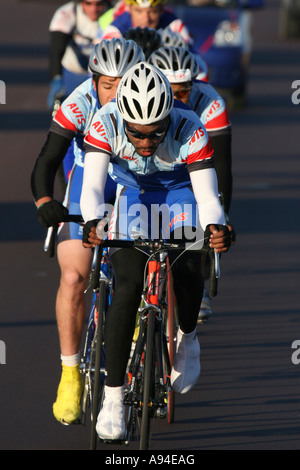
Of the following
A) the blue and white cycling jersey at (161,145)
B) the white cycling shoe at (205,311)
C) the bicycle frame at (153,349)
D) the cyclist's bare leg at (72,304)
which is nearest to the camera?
the bicycle frame at (153,349)

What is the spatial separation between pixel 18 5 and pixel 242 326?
33.5m

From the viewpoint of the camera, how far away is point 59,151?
5949 mm

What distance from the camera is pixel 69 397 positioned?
5852 millimetres

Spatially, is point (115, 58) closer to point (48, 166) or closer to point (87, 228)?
point (48, 166)

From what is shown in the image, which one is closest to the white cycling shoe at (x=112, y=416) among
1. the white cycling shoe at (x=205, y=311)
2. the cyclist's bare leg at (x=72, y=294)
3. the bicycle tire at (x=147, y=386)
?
the bicycle tire at (x=147, y=386)

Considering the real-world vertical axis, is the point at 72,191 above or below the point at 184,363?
above

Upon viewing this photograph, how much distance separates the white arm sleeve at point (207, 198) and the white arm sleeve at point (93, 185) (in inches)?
17.8

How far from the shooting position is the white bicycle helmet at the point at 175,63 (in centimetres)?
653

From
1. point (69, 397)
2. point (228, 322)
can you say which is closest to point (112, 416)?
point (69, 397)

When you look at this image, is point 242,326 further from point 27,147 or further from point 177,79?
point 27,147

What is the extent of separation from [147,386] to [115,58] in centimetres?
196

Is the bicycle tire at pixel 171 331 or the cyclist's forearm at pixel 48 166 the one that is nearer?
the bicycle tire at pixel 171 331

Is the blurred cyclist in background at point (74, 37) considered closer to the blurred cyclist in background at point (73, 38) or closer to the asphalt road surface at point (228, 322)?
the blurred cyclist in background at point (73, 38)

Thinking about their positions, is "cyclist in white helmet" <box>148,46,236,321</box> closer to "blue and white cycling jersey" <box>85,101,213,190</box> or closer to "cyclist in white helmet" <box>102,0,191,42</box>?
"blue and white cycling jersey" <box>85,101,213,190</box>
